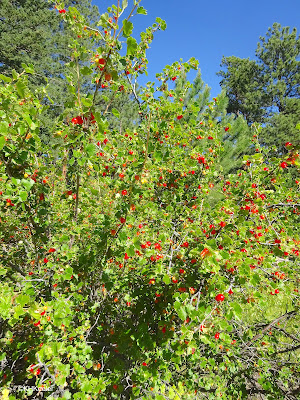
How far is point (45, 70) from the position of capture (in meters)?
12.9

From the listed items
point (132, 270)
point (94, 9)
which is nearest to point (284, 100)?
point (94, 9)

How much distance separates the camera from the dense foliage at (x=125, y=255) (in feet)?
3.51

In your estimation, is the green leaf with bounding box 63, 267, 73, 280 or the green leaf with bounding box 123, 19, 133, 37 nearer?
the green leaf with bounding box 123, 19, 133, 37

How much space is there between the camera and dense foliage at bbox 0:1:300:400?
1.07 metres

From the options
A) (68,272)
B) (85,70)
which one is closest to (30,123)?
(85,70)

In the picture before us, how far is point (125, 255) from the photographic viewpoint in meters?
1.65

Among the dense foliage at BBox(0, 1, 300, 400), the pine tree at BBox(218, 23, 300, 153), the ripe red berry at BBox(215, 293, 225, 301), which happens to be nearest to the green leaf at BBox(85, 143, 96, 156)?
the dense foliage at BBox(0, 1, 300, 400)

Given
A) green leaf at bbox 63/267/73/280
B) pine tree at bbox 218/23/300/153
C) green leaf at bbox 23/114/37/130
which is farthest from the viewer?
pine tree at bbox 218/23/300/153

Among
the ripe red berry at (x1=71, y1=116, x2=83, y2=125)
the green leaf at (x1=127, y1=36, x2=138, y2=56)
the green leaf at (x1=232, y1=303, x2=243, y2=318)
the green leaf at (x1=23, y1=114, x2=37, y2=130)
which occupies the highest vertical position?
the green leaf at (x1=127, y1=36, x2=138, y2=56)

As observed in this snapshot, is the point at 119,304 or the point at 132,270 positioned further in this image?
the point at 119,304

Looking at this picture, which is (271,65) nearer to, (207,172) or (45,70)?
(45,70)

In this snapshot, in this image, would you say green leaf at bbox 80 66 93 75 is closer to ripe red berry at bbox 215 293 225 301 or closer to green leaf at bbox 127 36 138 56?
green leaf at bbox 127 36 138 56

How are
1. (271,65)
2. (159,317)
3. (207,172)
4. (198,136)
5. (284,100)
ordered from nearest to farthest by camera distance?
(159,317) < (207,172) < (198,136) < (284,100) < (271,65)

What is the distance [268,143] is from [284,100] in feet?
13.0
